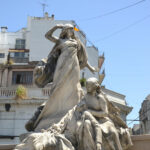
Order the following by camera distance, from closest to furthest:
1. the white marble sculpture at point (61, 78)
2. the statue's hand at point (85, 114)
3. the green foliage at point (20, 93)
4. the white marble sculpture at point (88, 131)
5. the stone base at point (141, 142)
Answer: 1. the white marble sculpture at point (88, 131)
2. the statue's hand at point (85, 114)
3. the stone base at point (141, 142)
4. the white marble sculpture at point (61, 78)
5. the green foliage at point (20, 93)

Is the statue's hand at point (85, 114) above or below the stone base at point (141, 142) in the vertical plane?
above

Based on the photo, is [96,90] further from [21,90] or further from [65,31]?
[21,90]

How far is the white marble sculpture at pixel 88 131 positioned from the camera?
654 centimetres

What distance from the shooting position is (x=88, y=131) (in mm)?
6602

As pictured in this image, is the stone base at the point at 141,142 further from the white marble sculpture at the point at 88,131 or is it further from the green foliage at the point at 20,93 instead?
the green foliage at the point at 20,93

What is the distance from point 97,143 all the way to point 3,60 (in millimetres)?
31019

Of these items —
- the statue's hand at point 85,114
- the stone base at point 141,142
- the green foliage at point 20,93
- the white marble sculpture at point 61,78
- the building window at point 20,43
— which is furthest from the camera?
the building window at point 20,43

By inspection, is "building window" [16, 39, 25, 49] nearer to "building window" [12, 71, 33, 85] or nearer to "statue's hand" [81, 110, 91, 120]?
"building window" [12, 71, 33, 85]

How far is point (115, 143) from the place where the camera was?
22.1 ft

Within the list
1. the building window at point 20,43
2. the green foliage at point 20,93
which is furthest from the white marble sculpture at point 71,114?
the building window at point 20,43

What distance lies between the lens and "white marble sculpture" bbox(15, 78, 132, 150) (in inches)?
257

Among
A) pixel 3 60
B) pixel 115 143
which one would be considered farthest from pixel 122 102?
pixel 115 143

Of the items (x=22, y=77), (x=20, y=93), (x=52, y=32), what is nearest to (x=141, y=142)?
(x=52, y=32)

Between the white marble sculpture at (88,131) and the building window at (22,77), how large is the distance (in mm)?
25445
